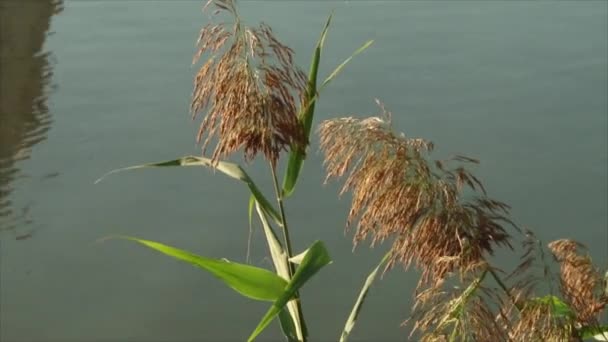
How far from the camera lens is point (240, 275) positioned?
176 cm

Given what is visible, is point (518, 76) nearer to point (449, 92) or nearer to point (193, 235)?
point (449, 92)

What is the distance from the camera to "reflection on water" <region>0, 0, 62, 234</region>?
17.9ft

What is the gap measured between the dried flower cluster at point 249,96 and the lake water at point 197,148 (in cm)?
254

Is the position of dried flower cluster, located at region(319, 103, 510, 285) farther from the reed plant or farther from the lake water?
the lake water

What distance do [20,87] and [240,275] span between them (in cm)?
514

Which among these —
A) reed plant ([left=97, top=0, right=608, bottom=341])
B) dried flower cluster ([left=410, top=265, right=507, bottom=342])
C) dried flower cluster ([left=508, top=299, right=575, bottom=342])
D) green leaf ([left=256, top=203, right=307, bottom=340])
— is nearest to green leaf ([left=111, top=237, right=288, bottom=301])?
reed plant ([left=97, top=0, right=608, bottom=341])

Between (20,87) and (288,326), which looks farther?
(20,87)

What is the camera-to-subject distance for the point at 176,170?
17.5ft

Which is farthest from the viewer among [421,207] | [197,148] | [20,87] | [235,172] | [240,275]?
[20,87]

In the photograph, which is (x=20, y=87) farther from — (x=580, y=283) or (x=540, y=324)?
(x=540, y=324)

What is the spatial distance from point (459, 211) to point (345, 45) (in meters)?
5.07

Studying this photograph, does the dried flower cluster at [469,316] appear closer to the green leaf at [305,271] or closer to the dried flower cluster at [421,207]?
the dried flower cluster at [421,207]

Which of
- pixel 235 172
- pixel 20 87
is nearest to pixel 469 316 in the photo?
pixel 235 172

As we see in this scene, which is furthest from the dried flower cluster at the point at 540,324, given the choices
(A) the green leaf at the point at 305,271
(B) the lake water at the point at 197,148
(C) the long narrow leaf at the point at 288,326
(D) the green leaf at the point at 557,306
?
(B) the lake water at the point at 197,148
